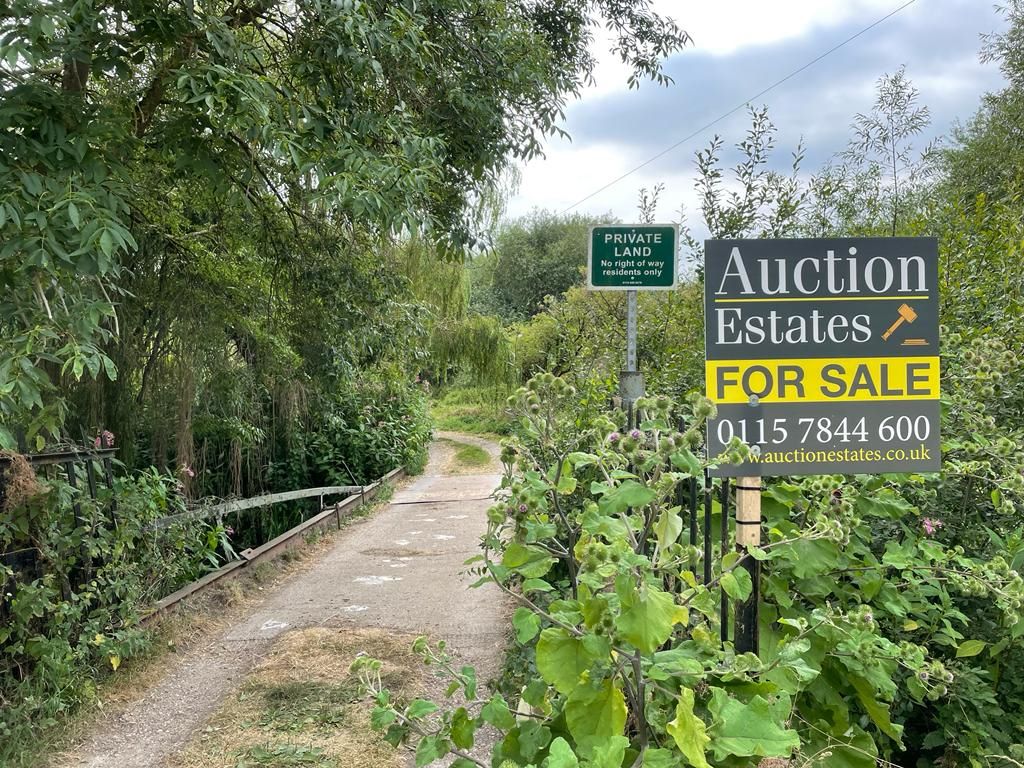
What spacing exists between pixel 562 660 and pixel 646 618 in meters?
0.28

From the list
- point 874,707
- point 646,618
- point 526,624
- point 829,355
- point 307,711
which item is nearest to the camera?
point 646,618

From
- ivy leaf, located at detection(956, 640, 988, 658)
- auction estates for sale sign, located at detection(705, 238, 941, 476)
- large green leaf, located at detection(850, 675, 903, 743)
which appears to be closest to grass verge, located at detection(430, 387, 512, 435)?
ivy leaf, located at detection(956, 640, 988, 658)

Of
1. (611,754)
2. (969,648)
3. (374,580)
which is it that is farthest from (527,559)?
(374,580)

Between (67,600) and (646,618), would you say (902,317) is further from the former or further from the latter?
(67,600)

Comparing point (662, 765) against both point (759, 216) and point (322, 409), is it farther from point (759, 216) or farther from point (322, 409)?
point (322, 409)

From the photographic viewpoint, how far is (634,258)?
12.9 feet

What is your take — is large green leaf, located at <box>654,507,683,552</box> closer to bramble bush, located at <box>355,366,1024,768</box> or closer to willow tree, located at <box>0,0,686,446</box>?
bramble bush, located at <box>355,366,1024,768</box>

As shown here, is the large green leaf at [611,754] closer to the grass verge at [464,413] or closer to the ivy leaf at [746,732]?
the ivy leaf at [746,732]

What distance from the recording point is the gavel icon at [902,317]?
6.78 ft

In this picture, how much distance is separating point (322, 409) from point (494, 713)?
373 inches

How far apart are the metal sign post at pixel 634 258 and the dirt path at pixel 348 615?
2.39m

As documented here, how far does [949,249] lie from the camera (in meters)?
3.69

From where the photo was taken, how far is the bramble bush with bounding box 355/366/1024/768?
4.71 ft

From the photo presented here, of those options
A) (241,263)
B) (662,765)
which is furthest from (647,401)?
(241,263)
